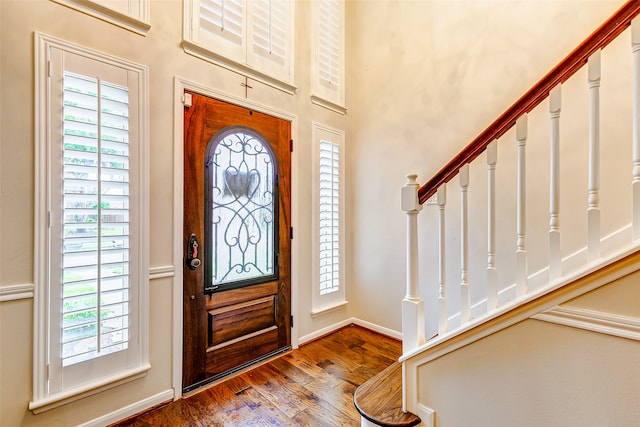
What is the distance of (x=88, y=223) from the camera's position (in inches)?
61.6

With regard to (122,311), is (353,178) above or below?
above

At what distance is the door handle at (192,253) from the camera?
1956mm

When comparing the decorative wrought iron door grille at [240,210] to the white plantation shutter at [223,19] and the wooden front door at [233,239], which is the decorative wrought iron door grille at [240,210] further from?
the white plantation shutter at [223,19]

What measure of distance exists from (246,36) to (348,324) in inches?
113

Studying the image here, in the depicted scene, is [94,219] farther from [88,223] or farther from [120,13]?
[120,13]

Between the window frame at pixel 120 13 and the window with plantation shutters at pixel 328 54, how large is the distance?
141cm

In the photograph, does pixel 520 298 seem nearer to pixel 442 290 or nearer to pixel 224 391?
pixel 442 290

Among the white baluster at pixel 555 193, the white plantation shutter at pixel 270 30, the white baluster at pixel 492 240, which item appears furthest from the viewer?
the white plantation shutter at pixel 270 30

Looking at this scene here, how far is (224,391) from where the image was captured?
199 cm

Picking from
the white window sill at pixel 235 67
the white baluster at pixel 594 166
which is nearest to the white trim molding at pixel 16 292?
the white window sill at pixel 235 67

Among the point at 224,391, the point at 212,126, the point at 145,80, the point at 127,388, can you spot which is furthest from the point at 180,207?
the point at 224,391

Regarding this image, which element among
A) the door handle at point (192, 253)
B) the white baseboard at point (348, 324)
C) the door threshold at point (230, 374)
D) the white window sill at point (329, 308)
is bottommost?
the door threshold at point (230, 374)

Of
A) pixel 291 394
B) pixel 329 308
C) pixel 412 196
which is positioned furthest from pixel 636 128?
pixel 329 308

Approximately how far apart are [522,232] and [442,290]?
1.47 feet
